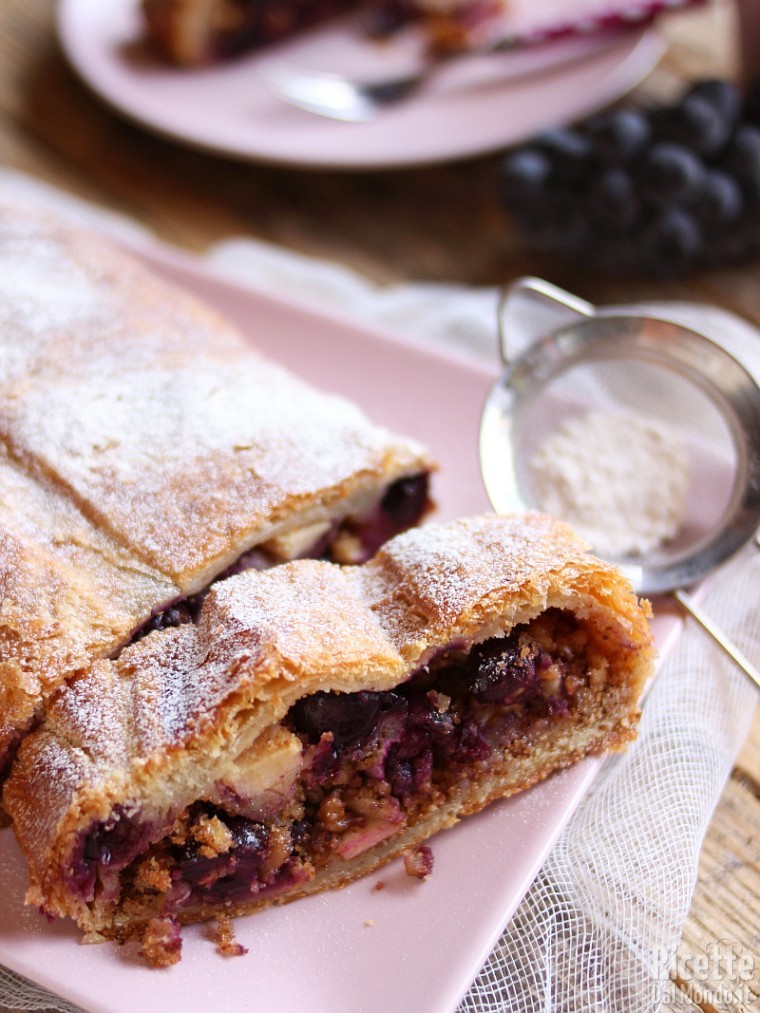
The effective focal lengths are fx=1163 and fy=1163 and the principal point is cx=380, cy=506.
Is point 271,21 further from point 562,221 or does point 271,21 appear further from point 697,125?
point 697,125

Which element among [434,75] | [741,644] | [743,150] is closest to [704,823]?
[741,644]

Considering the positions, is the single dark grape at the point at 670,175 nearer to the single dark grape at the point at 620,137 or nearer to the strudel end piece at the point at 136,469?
the single dark grape at the point at 620,137

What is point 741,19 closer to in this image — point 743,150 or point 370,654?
point 743,150

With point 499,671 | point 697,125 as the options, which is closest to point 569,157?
point 697,125

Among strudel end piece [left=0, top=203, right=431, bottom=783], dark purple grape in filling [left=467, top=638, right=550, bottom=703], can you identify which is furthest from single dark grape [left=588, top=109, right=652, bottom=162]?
dark purple grape in filling [left=467, top=638, right=550, bottom=703]

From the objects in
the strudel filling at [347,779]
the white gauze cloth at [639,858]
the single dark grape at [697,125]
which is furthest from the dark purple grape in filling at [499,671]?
the single dark grape at [697,125]
